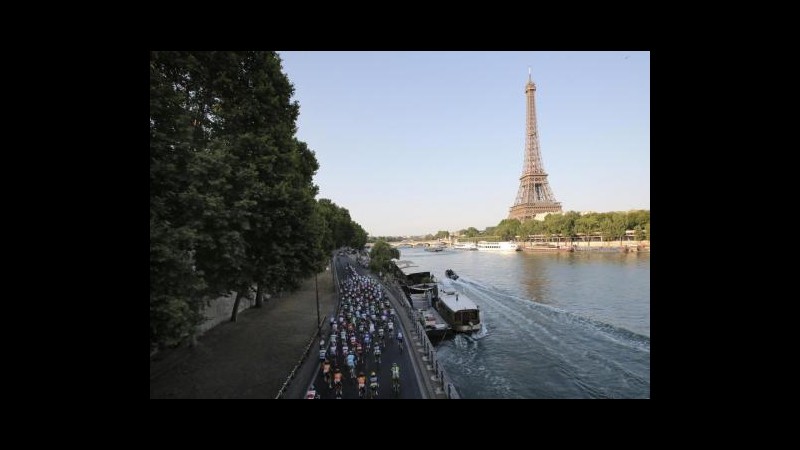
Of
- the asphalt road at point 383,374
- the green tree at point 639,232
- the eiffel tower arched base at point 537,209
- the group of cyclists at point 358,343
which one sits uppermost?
the eiffel tower arched base at point 537,209

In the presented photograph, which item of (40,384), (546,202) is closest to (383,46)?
(40,384)

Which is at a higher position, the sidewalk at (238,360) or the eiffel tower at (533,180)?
the eiffel tower at (533,180)

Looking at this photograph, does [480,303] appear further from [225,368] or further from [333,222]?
[333,222]

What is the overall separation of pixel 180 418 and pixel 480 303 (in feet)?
127

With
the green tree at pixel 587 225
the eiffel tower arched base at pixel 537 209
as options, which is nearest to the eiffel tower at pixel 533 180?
the eiffel tower arched base at pixel 537 209

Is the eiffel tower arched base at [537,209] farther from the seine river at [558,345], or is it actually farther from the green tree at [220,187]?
the green tree at [220,187]

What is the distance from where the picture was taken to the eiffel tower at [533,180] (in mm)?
146625

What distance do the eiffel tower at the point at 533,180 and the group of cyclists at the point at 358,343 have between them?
410 ft

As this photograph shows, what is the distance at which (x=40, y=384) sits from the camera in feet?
17.3

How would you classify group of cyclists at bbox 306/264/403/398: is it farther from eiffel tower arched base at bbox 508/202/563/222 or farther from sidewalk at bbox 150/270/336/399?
eiffel tower arched base at bbox 508/202/563/222

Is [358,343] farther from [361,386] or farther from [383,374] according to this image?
[361,386]

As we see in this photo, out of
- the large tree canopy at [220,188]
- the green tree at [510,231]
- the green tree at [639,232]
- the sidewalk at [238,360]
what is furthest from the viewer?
the green tree at [510,231]

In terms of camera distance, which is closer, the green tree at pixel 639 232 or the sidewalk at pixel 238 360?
the sidewalk at pixel 238 360

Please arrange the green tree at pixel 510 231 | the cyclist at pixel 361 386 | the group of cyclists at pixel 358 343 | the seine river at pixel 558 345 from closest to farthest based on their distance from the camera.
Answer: the cyclist at pixel 361 386
the group of cyclists at pixel 358 343
the seine river at pixel 558 345
the green tree at pixel 510 231
